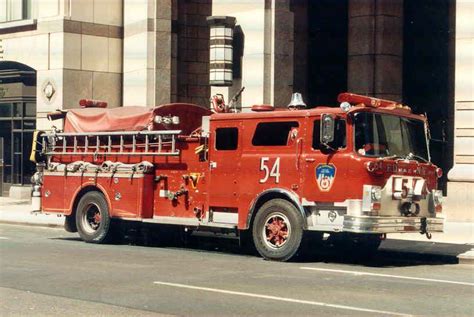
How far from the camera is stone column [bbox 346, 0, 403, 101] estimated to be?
27.0 metres

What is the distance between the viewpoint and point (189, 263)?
14352mm

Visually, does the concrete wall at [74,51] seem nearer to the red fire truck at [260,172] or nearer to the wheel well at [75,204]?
the red fire truck at [260,172]

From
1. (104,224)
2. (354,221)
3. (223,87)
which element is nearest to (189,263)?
(354,221)

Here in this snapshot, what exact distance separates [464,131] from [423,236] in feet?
12.3

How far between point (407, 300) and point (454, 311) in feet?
2.59

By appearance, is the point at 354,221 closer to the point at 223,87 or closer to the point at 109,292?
the point at 109,292

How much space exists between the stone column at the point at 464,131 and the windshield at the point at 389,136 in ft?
19.3

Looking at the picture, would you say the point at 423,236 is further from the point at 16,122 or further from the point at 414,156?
the point at 16,122

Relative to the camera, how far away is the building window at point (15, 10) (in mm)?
31078

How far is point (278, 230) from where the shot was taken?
1502cm

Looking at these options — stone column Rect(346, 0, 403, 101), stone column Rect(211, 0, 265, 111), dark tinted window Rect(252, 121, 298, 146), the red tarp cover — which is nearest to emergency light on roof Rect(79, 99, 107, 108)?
the red tarp cover

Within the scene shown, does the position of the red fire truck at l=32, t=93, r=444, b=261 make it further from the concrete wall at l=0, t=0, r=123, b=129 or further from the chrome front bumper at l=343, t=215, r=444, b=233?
the concrete wall at l=0, t=0, r=123, b=129

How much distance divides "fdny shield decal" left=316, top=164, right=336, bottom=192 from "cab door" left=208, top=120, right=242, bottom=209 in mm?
1747

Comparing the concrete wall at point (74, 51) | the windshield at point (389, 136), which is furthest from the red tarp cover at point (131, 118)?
the concrete wall at point (74, 51)
